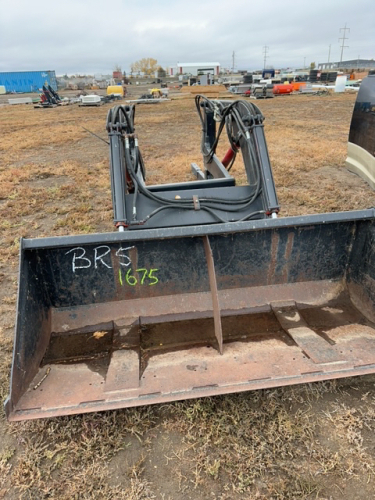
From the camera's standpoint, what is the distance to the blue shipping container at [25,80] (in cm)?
5197

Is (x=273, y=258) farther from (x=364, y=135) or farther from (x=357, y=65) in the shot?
(x=357, y=65)

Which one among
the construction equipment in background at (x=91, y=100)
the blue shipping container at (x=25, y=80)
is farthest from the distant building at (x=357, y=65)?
the construction equipment in background at (x=91, y=100)

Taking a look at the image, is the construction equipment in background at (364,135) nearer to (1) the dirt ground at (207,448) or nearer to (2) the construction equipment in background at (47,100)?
(1) the dirt ground at (207,448)

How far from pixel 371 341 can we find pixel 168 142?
30.6 feet

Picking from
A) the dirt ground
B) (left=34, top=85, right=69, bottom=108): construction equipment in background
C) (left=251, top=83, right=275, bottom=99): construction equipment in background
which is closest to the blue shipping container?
(left=34, top=85, right=69, bottom=108): construction equipment in background

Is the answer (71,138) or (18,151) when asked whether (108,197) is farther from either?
(71,138)

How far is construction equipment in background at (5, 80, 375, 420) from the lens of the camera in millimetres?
1989

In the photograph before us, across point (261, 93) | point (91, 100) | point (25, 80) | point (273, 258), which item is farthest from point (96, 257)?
point (25, 80)

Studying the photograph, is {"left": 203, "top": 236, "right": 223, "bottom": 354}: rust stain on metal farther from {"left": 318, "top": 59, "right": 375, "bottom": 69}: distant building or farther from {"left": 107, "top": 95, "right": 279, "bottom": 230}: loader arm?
{"left": 318, "top": 59, "right": 375, "bottom": 69}: distant building

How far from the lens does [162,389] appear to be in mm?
1916

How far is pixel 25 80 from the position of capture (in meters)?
52.4

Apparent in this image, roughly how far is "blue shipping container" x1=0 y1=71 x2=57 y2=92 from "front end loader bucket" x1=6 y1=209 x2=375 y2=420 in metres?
57.5

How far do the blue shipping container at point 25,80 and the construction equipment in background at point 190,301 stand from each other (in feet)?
188

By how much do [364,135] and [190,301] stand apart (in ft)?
15.3
